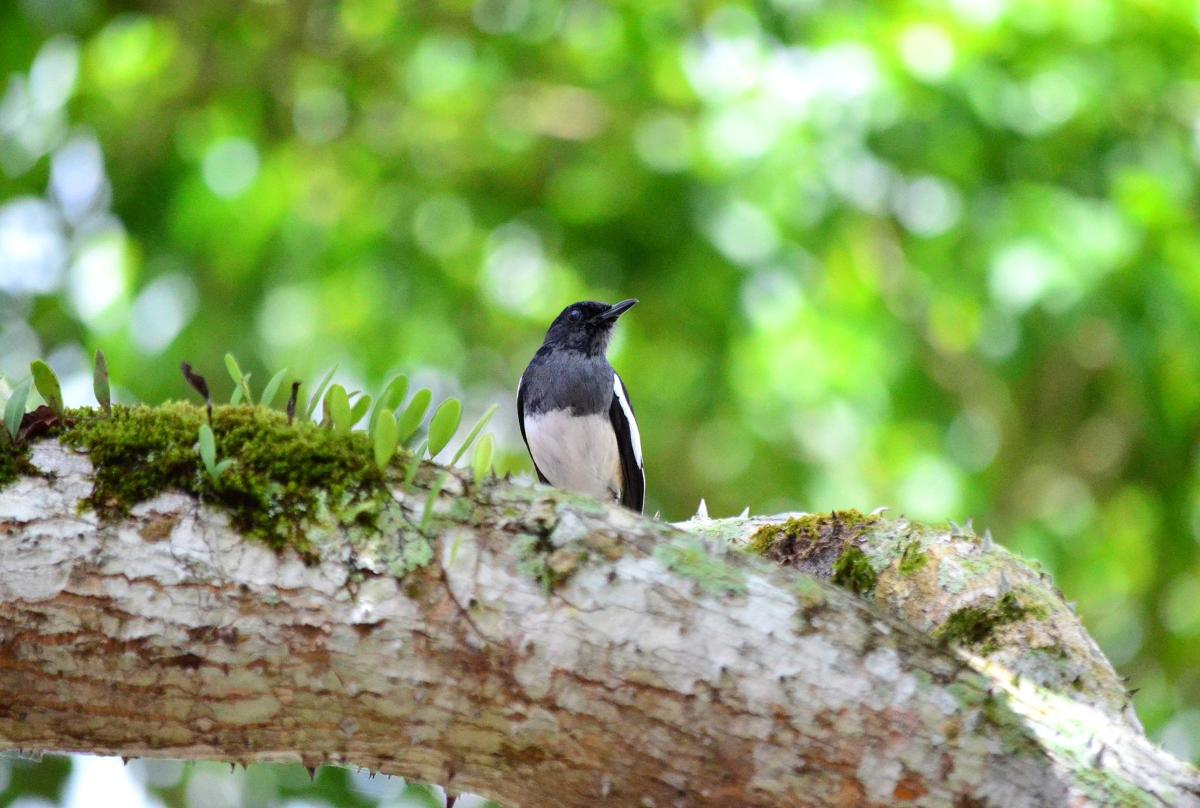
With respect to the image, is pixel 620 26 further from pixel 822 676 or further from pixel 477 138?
pixel 822 676

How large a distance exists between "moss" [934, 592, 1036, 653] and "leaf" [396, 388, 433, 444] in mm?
1149

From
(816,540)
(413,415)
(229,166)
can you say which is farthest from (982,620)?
(229,166)

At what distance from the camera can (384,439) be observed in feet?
6.87

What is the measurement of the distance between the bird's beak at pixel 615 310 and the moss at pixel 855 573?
288 cm

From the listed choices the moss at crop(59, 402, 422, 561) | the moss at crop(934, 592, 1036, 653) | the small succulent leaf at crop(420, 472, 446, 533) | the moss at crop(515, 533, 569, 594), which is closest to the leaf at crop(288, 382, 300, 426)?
the moss at crop(59, 402, 422, 561)

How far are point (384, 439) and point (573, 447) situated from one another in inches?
129

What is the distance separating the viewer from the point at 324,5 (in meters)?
7.28

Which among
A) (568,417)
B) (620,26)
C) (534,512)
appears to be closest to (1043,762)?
(534,512)

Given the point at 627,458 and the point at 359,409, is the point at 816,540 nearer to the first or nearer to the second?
the point at 359,409

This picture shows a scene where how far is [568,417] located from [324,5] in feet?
11.0

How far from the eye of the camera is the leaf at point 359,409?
2.29 meters

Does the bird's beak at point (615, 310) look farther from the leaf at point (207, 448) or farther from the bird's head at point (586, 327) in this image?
the leaf at point (207, 448)

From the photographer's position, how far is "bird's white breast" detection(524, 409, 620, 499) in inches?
211

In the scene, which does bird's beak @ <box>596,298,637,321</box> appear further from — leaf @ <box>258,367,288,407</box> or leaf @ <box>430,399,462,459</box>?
leaf @ <box>430,399,462,459</box>
